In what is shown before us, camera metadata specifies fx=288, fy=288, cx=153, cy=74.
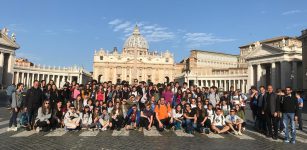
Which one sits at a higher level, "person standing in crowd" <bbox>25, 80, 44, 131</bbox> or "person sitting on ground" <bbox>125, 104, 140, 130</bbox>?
"person standing in crowd" <bbox>25, 80, 44, 131</bbox>

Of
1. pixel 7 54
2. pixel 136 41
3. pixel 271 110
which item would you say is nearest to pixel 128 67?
pixel 136 41

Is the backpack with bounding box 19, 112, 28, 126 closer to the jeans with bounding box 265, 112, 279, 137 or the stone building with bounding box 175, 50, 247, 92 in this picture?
the jeans with bounding box 265, 112, 279, 137

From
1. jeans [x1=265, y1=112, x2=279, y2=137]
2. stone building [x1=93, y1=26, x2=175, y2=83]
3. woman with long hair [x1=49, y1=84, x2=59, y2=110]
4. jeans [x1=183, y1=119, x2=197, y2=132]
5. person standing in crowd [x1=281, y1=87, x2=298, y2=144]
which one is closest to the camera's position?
person standing in crowd [x1=281, y1=87, x2=298, y2=144]

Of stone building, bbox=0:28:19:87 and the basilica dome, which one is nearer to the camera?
stone building, bbox=0:28:19:87

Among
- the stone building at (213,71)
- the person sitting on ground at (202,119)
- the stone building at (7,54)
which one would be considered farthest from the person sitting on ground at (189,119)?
the stone building at (213,71)

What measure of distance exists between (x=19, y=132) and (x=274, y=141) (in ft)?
29.3

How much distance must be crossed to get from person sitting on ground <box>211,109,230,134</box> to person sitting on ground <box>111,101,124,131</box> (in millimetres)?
3654

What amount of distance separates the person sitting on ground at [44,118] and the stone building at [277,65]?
3967cm

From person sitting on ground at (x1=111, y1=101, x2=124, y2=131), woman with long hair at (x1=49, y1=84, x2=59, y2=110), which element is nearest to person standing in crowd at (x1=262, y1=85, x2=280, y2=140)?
person sitting on ground at (x1=111, y1=101, x2=124, y2=131)

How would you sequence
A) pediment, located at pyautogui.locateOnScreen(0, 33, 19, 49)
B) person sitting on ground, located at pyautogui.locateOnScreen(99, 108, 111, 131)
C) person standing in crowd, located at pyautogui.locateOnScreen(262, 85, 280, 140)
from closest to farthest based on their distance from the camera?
person standing in crowd, located at pyautogui.locateOnScreen(262, 85, 280, 140) < person sitting on ground, located at pyautogui.locateOnScreen(99, 108, 111, 131) < pediment, located at pyautogui.locateOnScreen(0, 33, 19, 49)

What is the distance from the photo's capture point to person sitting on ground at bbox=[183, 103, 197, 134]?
1112 centimetres

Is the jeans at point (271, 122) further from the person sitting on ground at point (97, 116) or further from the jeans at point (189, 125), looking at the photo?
the person sitting on ground at point (97, 116)

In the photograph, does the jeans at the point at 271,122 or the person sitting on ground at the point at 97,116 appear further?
the person sitting on ground at the point at 97,116

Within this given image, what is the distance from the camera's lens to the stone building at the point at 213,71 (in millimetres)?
74619
